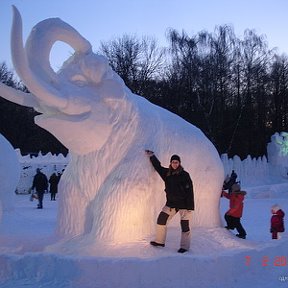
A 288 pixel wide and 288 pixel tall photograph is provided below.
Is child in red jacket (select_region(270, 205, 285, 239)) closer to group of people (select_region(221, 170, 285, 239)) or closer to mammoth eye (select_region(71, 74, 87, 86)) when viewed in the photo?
group of people (select_region(221, 170, 285, 239))

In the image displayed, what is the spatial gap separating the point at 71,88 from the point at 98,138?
23.0 inches

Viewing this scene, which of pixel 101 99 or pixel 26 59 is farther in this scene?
pixel 101 99

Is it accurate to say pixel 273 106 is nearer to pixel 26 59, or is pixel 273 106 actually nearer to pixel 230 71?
pixel 230 71

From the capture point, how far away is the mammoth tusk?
4.21 m

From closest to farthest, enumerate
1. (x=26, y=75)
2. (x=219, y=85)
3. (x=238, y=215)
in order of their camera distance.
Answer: (x=26, y=75), (x=238, y=215), (x=219, y=85)

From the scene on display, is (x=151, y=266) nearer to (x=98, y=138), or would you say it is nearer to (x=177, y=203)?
(x=177, y=203)

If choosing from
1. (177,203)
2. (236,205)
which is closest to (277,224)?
(236,205)

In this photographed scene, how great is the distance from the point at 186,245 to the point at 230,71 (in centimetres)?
2433

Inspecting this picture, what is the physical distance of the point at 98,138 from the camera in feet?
16.3

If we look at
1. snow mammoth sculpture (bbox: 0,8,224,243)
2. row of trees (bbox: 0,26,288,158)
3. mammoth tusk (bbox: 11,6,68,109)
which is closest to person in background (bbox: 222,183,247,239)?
snow mammoth sculpture (bbox: 0,8,224,243)

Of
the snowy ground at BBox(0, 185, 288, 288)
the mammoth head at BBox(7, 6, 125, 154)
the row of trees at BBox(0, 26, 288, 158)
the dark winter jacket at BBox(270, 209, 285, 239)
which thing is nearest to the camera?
the snowy ground at BBox(0, 185, 288, 288)

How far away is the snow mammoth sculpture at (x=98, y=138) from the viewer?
15.2 feet

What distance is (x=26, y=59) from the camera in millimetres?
4375

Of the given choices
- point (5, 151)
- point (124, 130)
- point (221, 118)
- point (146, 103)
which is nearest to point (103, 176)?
Answer: point (124, 130)
